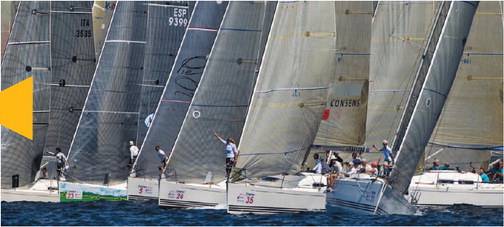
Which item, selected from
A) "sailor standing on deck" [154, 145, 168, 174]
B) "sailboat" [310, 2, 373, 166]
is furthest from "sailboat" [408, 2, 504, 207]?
"sailor standing on deck" [154, 145, 168, 174]

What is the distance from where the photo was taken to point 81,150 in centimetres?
3850

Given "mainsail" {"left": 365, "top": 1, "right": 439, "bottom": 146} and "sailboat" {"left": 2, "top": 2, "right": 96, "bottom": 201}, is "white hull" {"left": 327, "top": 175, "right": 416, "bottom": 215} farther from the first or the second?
"sailboat" {"left": 2, "top": 2, "right": 96, "bottom": 201}

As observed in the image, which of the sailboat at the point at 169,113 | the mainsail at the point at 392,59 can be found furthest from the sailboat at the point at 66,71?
the mainsail at the point at 392,59

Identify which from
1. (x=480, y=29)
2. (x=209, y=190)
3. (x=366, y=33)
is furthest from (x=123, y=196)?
(x=480, y=29)

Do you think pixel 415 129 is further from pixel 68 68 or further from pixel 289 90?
pixel 68 68

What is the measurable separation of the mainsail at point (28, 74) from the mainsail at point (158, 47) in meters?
2.90

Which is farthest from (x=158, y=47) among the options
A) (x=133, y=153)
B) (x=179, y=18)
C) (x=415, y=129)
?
(x=415, y=129)

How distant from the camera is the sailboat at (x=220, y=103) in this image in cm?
3341

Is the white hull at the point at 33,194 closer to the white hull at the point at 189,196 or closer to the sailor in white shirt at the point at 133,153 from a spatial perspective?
the sailor in white shirt at the point at 133,153

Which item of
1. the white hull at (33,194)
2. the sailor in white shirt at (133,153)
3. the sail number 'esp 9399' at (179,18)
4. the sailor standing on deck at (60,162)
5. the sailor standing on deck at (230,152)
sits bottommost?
the white hull at (33,194)

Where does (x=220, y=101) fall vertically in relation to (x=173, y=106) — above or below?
above

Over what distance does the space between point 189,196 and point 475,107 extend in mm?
9820

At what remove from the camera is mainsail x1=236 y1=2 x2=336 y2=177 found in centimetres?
3142

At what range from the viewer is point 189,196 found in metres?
32.6
